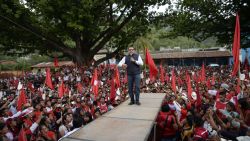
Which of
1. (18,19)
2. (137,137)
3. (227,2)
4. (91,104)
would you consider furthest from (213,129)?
(227,2)

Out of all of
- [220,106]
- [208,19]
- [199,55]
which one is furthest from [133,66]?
[199,55]

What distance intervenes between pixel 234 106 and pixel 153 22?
17.3 meters

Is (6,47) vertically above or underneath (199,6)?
underneath

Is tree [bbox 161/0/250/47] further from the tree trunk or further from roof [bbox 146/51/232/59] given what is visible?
roof [bbox 146/51/232/59]

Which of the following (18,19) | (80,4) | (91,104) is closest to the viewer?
(91,104)

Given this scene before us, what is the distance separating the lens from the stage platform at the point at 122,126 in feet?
12.5

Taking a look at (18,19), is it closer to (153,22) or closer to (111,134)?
(153,22)

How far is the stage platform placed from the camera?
3.80 m

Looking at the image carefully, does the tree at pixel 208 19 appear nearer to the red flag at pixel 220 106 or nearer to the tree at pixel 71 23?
the tree at pixel 71 23

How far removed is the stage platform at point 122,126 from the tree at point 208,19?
17688mm

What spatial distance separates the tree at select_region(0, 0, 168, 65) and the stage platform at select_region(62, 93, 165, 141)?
12.9 meters

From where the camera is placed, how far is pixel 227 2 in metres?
22.2

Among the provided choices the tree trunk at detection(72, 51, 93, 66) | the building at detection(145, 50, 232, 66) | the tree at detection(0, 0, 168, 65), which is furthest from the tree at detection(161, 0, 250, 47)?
the building at detection(145, 50, 232, 66)

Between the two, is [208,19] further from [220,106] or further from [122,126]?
[122,126]
